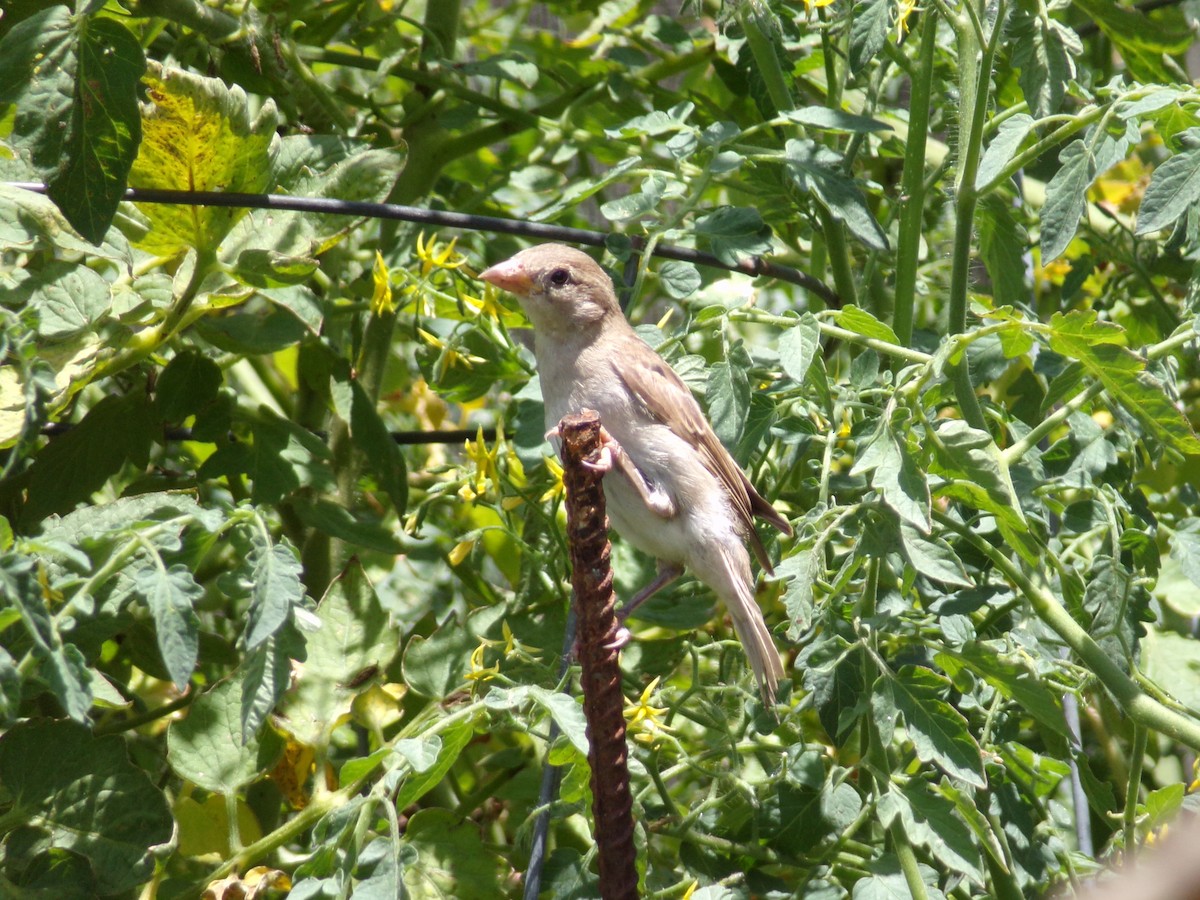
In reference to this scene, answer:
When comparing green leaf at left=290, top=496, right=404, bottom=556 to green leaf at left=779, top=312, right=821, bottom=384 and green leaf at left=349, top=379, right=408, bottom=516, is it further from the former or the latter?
green leaf at left=779, top=312, right=821, bottom=384

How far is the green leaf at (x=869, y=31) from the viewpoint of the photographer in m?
1.88

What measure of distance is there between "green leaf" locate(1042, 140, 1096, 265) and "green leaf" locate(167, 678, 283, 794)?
138 centimetres

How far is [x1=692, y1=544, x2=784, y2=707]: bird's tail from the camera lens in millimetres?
2209

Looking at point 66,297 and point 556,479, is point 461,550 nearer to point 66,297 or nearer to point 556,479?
point 556,479

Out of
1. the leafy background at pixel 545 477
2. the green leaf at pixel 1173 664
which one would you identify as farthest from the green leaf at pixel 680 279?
the green leaf at pixel 1173 664

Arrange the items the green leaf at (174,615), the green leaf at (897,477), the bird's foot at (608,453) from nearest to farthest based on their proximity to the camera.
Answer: the green leaf at (174,615) → the green leaf at (897,477) → the bird's foot at (608,453)

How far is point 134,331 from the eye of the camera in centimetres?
204

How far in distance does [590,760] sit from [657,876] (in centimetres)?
59

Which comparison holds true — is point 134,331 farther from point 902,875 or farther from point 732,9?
point 902,875

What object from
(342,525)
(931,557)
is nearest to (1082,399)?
(931,557)

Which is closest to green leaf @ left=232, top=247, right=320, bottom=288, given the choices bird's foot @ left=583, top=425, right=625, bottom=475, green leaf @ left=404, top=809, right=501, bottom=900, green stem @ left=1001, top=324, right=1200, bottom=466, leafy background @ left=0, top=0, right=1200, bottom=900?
leafy background @ left=0, top=0, right=1200, bottom=900

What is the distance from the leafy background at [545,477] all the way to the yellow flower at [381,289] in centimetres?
2

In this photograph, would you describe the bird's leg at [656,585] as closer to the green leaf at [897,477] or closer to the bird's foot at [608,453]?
the bird's foot at [608,453]

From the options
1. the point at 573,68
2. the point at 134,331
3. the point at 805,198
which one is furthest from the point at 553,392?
the point at 573,68
